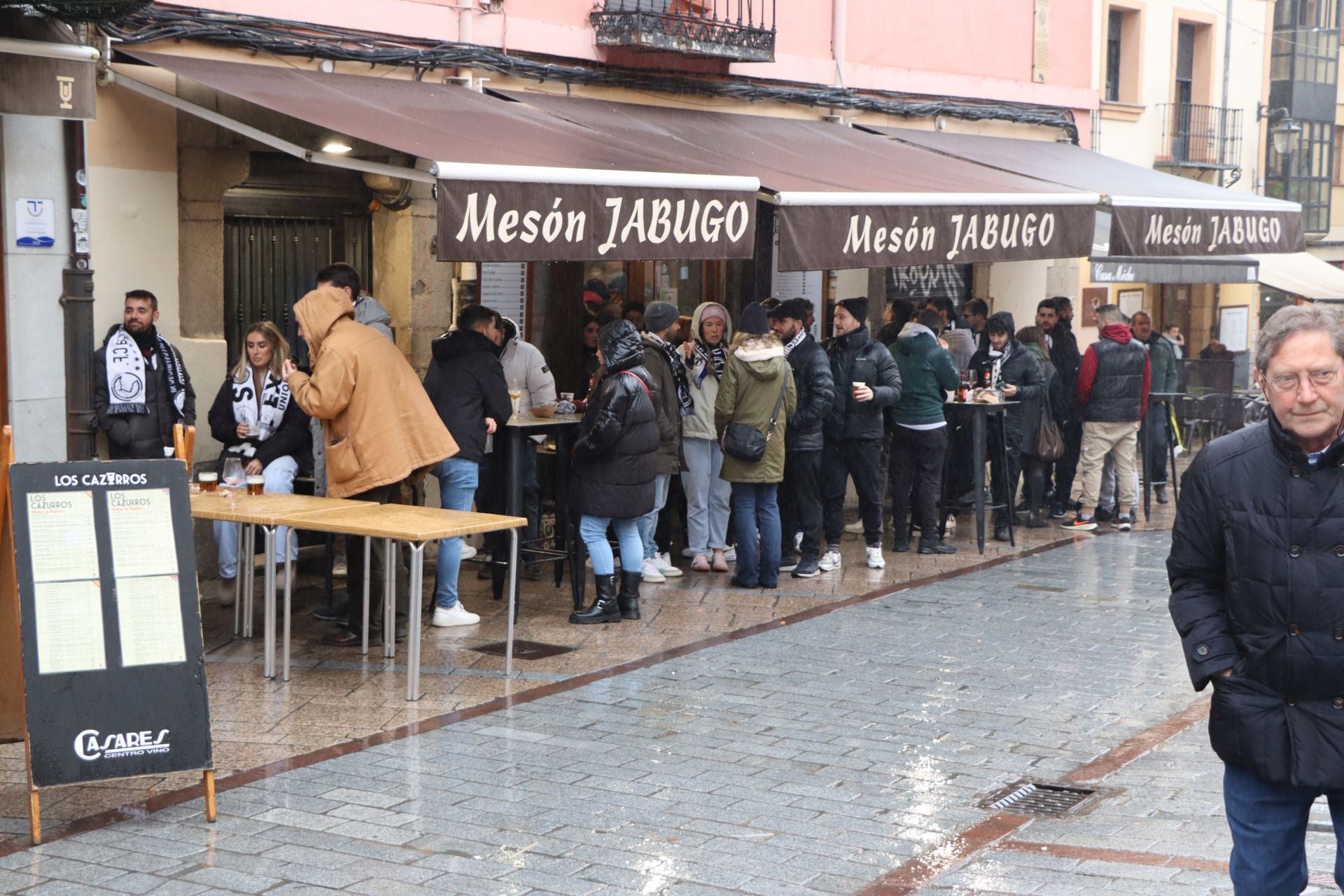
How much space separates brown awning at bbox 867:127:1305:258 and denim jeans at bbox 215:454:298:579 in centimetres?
708

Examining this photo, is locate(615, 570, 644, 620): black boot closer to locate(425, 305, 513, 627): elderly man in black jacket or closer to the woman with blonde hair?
locate(425, 305, 513, 627): elderly man in black jacket

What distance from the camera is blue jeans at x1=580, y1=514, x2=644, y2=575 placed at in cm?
942

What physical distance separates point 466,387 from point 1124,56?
14833 millimetres

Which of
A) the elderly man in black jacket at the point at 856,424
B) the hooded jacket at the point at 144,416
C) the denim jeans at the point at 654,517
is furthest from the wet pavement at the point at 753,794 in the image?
the hooded jacket at the point at 144,416

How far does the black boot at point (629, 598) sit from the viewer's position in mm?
9633

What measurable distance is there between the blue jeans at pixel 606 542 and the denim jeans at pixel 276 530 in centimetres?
161

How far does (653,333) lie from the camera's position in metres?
10.4

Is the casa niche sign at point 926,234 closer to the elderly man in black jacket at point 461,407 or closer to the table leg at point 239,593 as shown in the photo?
the elderly man in black jacket at point 461,407

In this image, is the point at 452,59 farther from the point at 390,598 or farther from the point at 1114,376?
the point at 1114,376

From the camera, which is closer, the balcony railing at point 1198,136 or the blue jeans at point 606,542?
the blue jeans at point 606,542

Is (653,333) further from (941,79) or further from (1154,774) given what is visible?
(941,79)

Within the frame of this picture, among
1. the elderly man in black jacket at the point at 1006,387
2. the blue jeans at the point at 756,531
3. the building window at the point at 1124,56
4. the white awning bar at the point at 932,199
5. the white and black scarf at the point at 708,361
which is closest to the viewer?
the white awning bar at the point at 932,199

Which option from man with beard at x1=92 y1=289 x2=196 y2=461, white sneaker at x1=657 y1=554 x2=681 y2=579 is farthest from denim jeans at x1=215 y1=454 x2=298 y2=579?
white sneaker at x1=657 y1=554 x2=681 y2=579

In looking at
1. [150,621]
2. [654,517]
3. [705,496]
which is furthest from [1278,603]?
[705,496]
